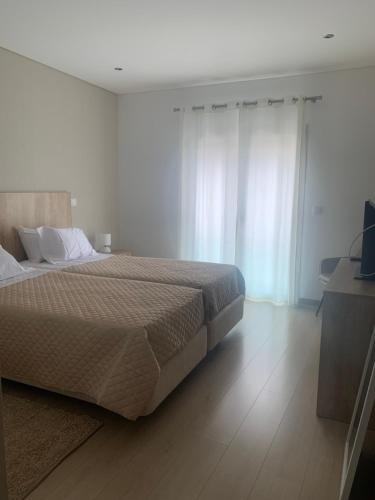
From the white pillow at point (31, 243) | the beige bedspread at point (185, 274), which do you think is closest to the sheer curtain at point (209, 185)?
the beige bedspread at point (185, 274)

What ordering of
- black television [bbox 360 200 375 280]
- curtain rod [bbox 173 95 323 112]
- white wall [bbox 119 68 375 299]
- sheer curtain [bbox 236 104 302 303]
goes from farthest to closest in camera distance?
sheer curtain [bbox 236 104 302 303] < curtain rod [bbox 173 95 323 112] < white wall [bbox 119 68 375 299] < black television [bbox 360 200 375 280]

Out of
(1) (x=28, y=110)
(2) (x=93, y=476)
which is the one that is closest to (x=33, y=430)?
(2) (x=93, y=476)

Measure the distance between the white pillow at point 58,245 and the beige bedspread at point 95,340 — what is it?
3.75ft

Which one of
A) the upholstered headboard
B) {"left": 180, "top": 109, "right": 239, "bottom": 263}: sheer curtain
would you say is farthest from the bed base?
the upholstered headboard

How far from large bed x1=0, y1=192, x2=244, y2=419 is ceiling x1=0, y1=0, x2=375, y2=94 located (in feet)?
6.60

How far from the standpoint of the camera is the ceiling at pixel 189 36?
105 inches

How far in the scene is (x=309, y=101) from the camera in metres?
4.13

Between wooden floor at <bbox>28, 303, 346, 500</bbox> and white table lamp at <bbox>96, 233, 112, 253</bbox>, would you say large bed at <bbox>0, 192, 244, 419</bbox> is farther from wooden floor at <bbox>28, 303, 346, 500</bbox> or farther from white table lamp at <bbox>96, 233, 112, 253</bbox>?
white table lamp at <bbox>96, 233, 112, 253</bbox>

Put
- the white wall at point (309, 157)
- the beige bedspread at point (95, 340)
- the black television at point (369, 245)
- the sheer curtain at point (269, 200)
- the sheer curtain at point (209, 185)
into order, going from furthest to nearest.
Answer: the sheer curtain at point (209, 185) → the sheer curtain at point (269, 200) → the white wall at point (309, 157) → the black television at point (369, 245) → the beige bedspread at point (95, 340)

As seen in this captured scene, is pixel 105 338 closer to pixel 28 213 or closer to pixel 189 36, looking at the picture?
pixel 28 213

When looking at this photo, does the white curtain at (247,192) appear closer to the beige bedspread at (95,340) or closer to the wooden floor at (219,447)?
the wooden floor at (219,447)

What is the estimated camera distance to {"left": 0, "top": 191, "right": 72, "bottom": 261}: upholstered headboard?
363cm

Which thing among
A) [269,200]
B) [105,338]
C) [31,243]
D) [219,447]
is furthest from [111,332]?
[269,200]

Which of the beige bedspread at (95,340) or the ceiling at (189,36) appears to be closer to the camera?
the beige bedspread at (95,340)
